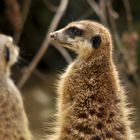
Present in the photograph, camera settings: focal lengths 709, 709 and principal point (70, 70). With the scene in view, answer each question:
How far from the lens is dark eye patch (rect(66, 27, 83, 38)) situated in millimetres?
2697

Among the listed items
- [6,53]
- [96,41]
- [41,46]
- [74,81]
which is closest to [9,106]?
[6,53]

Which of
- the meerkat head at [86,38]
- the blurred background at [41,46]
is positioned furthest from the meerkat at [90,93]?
the blurred background at [41,46]

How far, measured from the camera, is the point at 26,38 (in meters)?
6.47

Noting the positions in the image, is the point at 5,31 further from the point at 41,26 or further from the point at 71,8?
the point at 71,8

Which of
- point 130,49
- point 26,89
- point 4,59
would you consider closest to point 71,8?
point 26,89

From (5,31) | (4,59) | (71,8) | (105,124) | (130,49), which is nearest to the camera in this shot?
(105,124)

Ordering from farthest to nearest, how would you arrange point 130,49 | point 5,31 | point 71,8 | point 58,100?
point 5,31, point 71,8, point 130,49, point 58,100

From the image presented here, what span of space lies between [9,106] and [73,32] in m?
0.57

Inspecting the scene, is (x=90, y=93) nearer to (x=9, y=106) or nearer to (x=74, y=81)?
(x=74, y=81)

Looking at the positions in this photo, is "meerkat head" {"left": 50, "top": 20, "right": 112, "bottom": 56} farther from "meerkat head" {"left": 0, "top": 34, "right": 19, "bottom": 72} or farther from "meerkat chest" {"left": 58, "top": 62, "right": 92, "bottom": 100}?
"meerkat head" {"left": 0, "top": 34, "right": 19, "bottom": 72}

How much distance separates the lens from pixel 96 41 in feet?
8.71

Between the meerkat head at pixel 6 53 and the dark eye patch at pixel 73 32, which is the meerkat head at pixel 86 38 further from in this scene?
the meerkat head at pixel 6 53

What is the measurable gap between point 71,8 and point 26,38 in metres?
0.88

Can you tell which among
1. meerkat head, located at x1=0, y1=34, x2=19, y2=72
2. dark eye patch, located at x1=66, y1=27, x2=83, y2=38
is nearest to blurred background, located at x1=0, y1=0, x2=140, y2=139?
meerkat head, located at x1=0, y1=34, x2=19, y2=72
